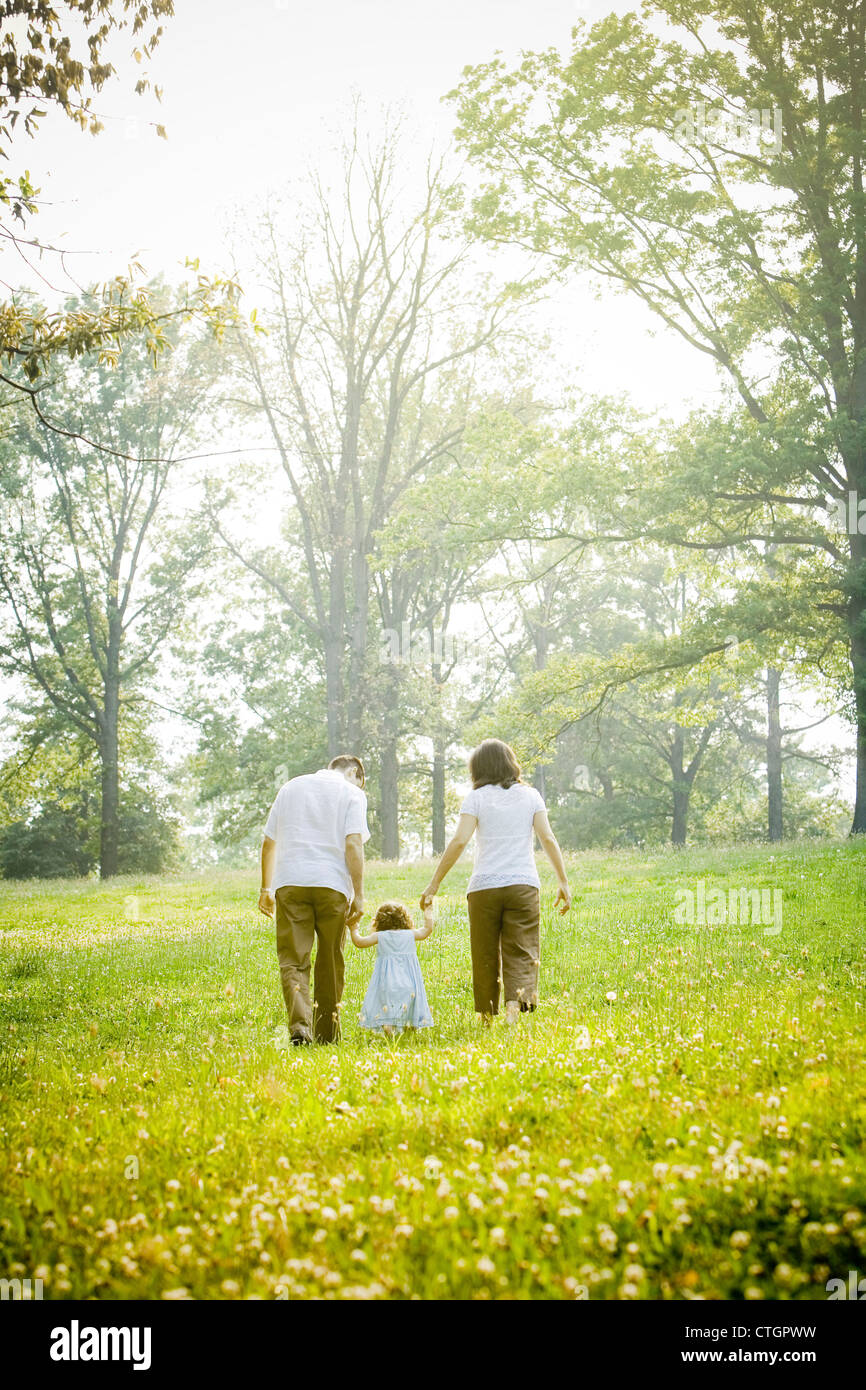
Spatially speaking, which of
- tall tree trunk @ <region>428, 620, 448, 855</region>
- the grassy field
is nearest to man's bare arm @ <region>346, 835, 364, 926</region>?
the grassy field

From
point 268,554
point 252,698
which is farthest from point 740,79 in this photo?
point 252,698

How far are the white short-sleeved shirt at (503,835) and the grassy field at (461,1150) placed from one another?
110cm

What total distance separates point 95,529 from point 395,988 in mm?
31669

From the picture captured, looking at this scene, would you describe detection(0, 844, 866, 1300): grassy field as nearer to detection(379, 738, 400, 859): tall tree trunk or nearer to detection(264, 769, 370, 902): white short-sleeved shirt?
detection(264, 769, 370, 902): white short-sleeved shirt

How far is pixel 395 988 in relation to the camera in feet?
24.8

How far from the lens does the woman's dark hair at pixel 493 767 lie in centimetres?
734

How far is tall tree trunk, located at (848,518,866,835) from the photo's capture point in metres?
21.4

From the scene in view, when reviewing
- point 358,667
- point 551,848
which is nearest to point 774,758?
point 358,667

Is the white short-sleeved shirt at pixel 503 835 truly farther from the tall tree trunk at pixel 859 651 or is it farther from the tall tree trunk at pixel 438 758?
the tall tree trunk at pixel 438 758

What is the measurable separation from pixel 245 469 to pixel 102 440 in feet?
20.3

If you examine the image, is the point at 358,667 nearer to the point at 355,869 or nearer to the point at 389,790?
the point at 389,790

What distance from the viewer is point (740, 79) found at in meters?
22.8

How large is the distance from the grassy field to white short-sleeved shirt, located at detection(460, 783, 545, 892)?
110cm
